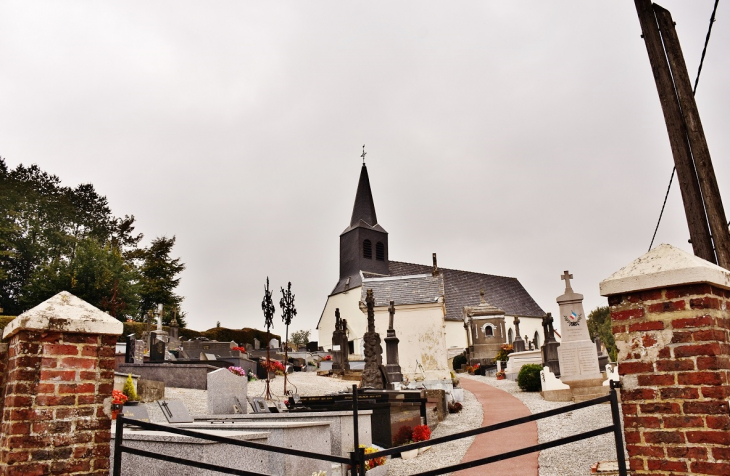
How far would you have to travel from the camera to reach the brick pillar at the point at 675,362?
301cm

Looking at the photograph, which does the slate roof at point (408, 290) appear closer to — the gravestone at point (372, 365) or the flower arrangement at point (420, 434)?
the gravestone at point (372, 365)

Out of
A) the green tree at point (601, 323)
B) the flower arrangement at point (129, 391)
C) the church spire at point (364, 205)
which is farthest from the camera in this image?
the church spire at point (364, 205)

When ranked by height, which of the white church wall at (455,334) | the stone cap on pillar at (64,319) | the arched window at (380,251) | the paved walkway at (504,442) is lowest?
the paved walkway at (504,442)

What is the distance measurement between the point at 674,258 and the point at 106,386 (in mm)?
3670

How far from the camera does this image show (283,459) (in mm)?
7066

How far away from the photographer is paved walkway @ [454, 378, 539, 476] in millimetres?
8284

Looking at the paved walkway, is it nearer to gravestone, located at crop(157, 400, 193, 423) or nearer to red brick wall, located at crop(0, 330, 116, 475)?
gravestone, located at crop(157, 400, 193, 423)

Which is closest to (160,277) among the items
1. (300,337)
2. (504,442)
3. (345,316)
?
(345,316)

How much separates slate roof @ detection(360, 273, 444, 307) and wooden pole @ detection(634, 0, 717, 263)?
1910cm

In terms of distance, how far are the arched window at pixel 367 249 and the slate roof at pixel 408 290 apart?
2165 cm

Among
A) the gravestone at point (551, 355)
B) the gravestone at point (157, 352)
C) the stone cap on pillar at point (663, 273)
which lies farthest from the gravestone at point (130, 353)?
the stone cap on pillar at point (663, 273)

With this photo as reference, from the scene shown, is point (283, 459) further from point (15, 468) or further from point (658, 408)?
point (658, 408)

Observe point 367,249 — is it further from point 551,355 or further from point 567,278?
point 567,278

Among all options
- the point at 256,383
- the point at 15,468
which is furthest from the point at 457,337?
the point at 15,468
